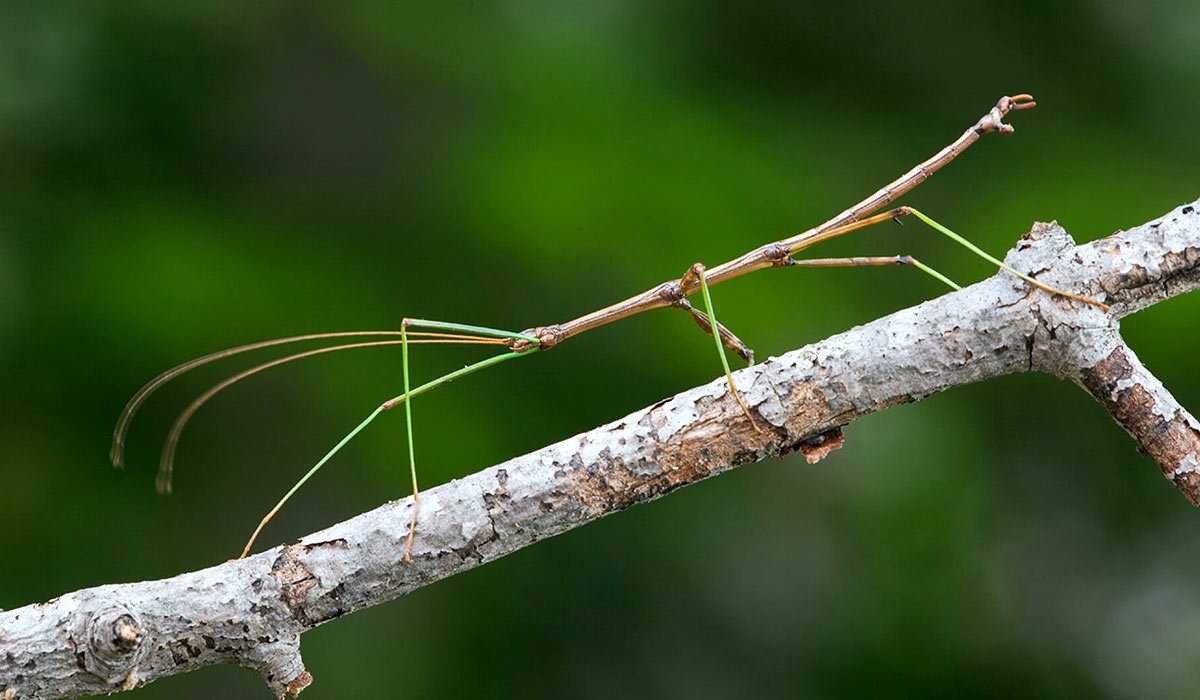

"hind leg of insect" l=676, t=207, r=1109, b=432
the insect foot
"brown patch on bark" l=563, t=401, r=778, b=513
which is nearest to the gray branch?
"brown patch on bark" l=563, t=401, r=778, b=513

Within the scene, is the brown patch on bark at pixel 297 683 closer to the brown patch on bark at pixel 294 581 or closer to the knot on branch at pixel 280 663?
the knot on branch at pixel 280 663

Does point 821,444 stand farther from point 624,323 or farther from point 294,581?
point 624,323

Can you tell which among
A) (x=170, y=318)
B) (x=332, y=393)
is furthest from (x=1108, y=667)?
(x=170, y=318)

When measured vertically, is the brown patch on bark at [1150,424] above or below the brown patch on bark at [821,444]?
below

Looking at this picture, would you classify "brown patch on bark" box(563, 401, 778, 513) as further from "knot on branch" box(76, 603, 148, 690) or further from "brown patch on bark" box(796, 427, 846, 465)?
"knot on branch" box(76, 603, 148, 690)

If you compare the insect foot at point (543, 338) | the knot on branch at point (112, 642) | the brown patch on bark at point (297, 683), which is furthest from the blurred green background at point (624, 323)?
the knot on branch at point (112, 642)

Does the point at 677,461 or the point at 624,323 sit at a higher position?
the point at 624,323

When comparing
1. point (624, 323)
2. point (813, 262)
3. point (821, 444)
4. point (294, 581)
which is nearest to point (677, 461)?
point (821, 444)
